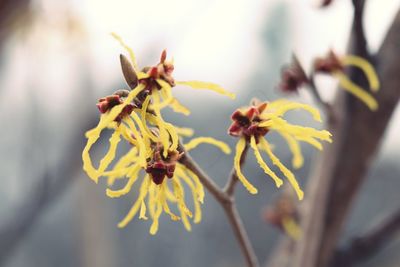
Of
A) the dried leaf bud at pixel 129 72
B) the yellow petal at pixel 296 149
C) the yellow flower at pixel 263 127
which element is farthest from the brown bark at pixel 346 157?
the dried leaf bud at pixel 129 72

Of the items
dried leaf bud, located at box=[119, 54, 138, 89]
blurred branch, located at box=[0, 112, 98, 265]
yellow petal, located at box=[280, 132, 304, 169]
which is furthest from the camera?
blurred branch, located at box=[0, 112, 98, 265]

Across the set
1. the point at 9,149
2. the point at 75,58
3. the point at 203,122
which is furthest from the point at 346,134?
the point at 203,122

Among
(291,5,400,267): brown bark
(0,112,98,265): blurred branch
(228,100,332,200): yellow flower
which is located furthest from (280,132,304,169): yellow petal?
(0,112,98,265): blurred branch

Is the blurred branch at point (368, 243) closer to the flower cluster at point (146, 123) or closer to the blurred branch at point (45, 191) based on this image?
the flower cluster at point (146, 123)

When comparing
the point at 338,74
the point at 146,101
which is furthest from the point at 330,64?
the point at 146,101

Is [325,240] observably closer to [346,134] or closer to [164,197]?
[346,134]

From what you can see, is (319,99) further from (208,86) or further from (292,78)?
(208,86)

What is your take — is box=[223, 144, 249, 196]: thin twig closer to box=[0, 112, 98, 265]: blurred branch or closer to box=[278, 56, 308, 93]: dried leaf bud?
box=[278, 56, 308, 93]: dried leaf bud
